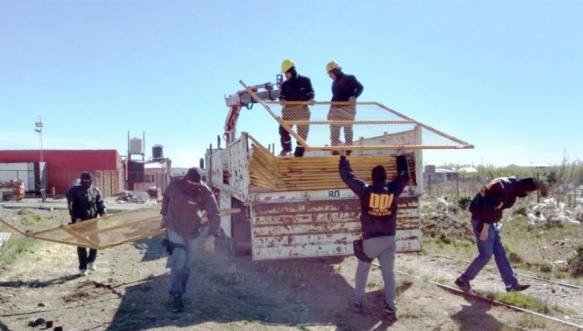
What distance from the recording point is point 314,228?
320 inches

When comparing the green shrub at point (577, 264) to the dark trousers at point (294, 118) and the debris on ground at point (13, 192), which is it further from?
the debris on ground at point (13, 192)

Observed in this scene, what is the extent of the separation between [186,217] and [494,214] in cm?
401

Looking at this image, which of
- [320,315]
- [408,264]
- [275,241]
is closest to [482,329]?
[320,315]

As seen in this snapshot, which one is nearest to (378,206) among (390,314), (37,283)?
(390,314)

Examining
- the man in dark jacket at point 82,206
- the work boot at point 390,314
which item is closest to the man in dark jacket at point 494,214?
the work boot at point 390,314

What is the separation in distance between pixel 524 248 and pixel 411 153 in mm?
5422

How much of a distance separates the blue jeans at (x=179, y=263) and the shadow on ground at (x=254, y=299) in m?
0.29

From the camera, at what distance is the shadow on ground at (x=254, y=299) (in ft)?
21.3

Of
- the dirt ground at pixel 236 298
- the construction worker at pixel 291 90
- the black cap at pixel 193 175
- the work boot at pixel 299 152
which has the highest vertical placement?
the construction worker at pixel 291 90

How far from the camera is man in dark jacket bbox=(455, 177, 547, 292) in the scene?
23.7 ft

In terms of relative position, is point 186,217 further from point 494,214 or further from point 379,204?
point 494,214

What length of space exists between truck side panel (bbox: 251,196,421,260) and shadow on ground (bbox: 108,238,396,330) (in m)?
0.59

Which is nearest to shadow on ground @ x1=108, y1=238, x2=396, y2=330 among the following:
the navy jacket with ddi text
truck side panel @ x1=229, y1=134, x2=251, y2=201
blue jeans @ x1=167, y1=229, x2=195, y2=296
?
blue jeans @ x1=167, y1=229, x2=195, y2=296

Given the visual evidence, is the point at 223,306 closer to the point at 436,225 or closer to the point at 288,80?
the point at 288,80
